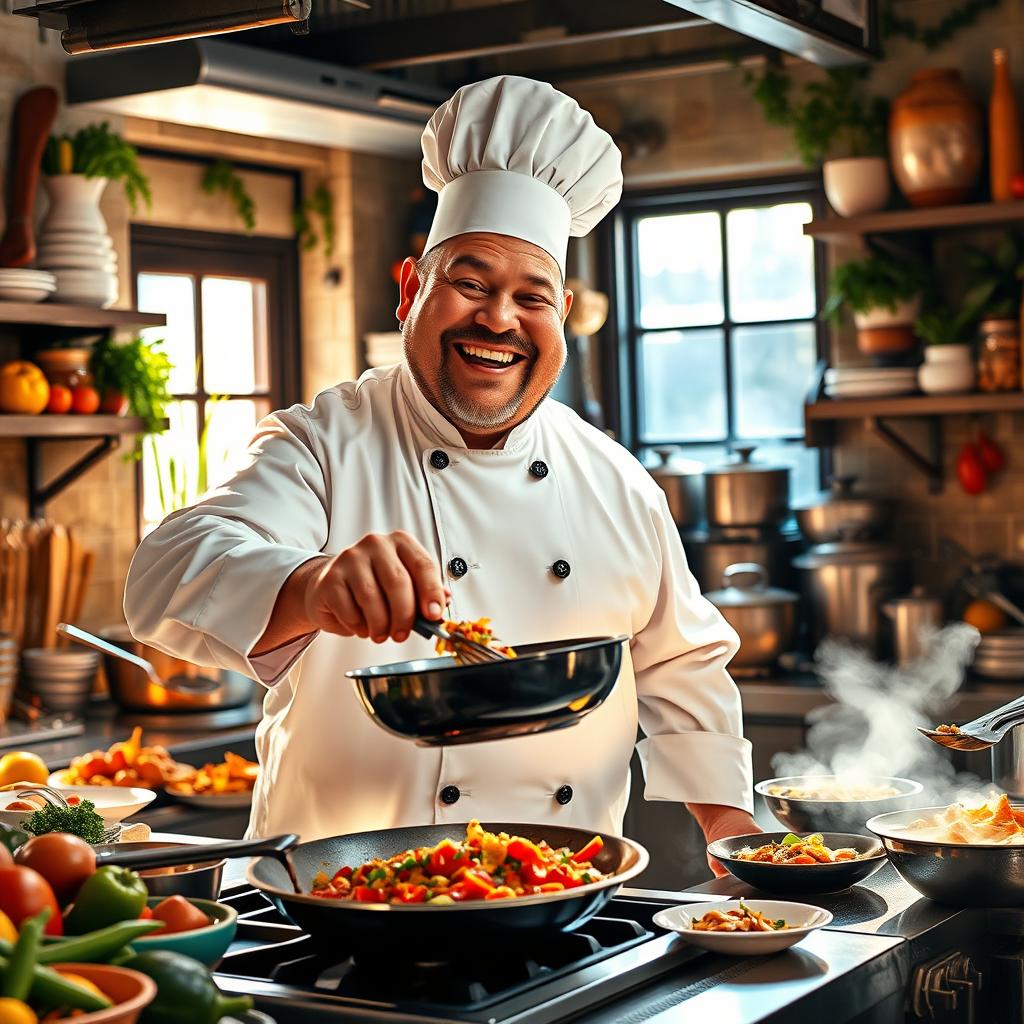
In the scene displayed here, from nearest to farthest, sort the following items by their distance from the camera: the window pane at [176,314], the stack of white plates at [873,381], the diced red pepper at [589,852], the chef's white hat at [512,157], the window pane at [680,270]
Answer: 1. the diced red pepper at [589,852]
2. the chef's white hat at [512,157]
3. the stack of white plates at [873,381]
4. the window pane at [176,314]
5. the window pane at [680,270]

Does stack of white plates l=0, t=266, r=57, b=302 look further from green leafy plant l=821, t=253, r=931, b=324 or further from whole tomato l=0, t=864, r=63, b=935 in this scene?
whole tomato l=0, t=864, r=63, b=935

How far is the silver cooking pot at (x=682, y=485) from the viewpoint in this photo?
4.46 m

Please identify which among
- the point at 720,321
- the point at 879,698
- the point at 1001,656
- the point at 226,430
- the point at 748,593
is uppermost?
the point at 720,321

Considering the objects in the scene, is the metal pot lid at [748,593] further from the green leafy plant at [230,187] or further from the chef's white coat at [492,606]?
the chef's white coat at [492,606]

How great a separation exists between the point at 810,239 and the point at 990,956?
3.35 metres

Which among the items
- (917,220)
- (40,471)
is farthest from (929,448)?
(40,471)

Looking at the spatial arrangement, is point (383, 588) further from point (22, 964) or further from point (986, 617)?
point (986, 617)

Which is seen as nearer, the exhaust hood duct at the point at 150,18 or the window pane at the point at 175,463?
the exhaust hood duct at the point at 150,18

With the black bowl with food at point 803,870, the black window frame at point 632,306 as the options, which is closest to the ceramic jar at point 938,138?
the black window frame at point 632,306

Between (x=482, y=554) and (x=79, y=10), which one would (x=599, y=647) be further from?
(x=79, y=10)

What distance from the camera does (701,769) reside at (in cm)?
212

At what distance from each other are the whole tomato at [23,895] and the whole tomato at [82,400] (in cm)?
292

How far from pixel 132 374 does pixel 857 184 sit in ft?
6.53

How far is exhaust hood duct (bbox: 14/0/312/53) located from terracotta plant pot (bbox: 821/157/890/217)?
272cm
